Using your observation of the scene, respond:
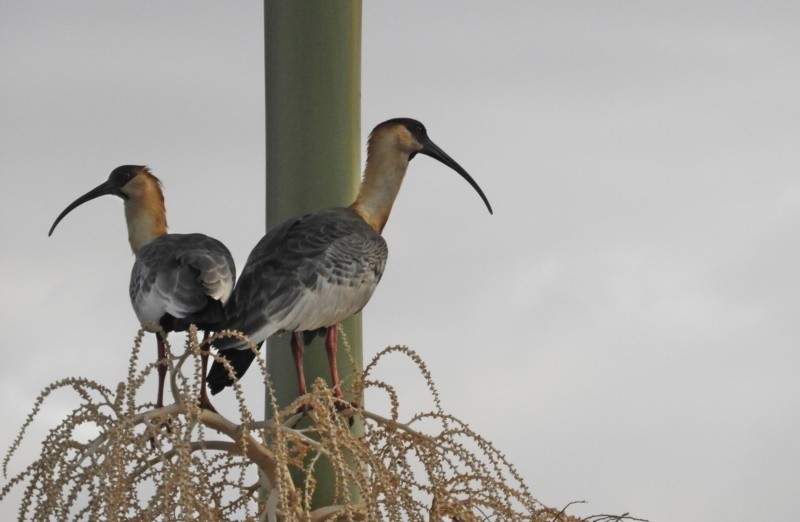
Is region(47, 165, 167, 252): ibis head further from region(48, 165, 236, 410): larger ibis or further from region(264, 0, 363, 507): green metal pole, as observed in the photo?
region(264, 0, 363, 507): green metal pole

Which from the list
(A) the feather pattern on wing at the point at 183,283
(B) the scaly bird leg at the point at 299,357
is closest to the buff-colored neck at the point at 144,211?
(A) the feather pattern on wing at the point at 183,283

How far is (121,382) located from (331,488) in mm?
850

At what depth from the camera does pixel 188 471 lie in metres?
2.07

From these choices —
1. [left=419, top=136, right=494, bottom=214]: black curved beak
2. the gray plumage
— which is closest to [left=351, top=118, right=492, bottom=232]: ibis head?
[left=419, top=136, right=494, bottom=214]: black curved beak

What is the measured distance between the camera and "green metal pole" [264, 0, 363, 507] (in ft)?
10.5

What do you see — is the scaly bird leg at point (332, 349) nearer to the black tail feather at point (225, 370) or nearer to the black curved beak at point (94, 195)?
the black tail feather at point (225, 370)

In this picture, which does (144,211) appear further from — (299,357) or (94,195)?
(299,357)

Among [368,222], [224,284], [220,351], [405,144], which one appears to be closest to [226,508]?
[220,351]

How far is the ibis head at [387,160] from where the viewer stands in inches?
131

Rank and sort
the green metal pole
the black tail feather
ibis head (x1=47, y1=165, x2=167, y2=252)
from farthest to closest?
ibis head (x1=47, y1=165, x2=167, y2=252) < the green metal pole < the black tail feather

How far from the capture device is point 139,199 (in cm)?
363

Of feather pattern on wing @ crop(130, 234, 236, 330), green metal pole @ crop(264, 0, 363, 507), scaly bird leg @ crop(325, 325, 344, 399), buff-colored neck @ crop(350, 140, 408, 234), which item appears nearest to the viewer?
feather pattern on wing @ crop(130, 234, 236, 330)

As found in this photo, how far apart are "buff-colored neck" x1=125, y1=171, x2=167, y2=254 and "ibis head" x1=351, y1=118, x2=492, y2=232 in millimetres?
672

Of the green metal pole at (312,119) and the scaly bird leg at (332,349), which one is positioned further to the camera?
the green metal pole at (312,119)
